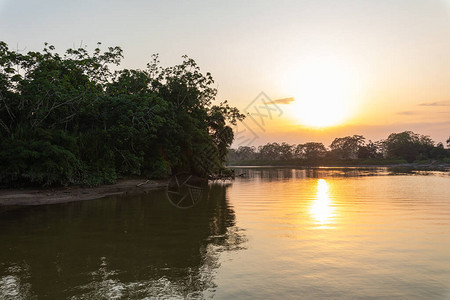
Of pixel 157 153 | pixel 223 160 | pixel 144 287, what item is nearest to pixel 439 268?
pixel 144 287

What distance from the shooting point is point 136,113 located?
29391 mm

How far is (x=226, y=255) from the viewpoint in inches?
368

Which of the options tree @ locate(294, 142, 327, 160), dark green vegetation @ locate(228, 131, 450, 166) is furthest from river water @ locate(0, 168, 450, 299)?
tree @ locate(294, 142, 327, 160)

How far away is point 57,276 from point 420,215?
16472 millimetres

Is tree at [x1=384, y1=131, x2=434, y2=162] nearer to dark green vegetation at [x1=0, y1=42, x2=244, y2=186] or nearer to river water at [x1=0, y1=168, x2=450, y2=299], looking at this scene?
dark green vegetation at [x1=0, y1=42, x2=244, y2=186]

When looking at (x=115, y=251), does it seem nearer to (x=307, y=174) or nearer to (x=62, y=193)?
(x=62, y=193)

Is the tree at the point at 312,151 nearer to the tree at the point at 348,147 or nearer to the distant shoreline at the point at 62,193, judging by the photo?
the tree at the point at 348,147

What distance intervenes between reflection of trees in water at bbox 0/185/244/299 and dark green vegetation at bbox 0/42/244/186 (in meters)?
5.69

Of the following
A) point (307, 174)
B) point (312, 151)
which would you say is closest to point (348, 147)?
point (312, 151)

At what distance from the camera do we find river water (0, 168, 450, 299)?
6.85 metres

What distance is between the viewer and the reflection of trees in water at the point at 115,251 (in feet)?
23.1

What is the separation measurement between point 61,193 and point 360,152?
13457cm

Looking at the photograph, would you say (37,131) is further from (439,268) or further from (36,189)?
(439,268)

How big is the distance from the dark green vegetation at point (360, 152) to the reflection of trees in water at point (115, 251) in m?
103
